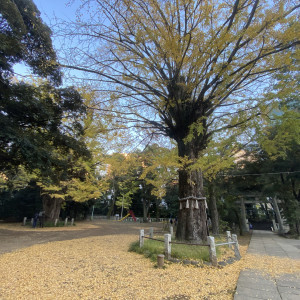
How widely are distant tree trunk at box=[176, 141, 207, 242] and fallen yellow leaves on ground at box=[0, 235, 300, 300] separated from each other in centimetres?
156

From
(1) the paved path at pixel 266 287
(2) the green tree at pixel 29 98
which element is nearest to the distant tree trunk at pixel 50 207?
(2) the green tree at pixel 29 98

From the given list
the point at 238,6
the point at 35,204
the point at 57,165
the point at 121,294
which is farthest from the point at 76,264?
the point at 35,204

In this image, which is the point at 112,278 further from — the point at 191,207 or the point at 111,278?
the point at 191,207

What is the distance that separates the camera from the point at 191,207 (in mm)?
6570

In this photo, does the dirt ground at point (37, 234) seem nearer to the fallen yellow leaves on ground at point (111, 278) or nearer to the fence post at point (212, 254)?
the fallen yellow leaves on ground at point (111, 278)

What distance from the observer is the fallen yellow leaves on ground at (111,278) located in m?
3.17

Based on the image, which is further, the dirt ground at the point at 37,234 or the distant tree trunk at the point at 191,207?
the dirt ground at the point at 37,234

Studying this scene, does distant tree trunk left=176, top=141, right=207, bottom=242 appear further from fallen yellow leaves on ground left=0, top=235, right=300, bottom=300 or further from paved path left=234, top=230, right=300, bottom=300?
paved path left=234, top=230, right=300, bottom=300

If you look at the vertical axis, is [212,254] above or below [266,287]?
above

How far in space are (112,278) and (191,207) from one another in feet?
11.6

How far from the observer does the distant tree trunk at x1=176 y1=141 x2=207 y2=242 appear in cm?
641

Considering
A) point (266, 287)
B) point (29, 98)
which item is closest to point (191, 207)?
point (266, 287)

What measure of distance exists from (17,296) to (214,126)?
7827 millimetres

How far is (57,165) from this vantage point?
322 inches
